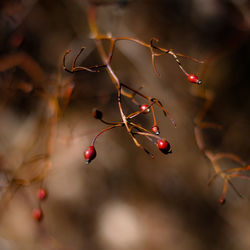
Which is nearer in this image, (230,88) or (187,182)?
(230,88)

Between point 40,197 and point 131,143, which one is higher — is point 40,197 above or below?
above

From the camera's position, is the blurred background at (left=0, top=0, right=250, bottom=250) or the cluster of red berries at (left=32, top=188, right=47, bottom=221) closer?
the cluster of red berries at (left=32, top=188, right=47, bottom=221)

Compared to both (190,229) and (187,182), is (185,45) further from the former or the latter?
(190,229)

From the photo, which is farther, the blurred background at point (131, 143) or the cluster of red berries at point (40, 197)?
the blurred background at point (131, 143)

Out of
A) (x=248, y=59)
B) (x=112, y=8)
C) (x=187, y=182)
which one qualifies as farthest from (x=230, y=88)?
(x=112, y=8)

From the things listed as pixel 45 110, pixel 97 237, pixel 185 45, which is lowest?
pixel 97 237

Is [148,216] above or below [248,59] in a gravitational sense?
below

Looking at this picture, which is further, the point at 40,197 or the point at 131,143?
the point at 131,143

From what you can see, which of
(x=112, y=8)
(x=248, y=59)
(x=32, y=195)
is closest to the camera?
(x=112, y=8)
